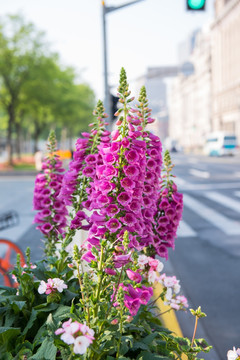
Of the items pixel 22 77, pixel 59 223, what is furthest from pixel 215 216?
pixel 22 77

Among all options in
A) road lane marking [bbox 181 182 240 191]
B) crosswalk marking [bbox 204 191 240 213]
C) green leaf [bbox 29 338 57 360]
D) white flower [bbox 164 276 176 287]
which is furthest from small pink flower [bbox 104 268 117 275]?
road lane marking [bbox 181 182 240 191]

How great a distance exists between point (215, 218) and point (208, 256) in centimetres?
406

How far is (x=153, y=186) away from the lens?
256cm

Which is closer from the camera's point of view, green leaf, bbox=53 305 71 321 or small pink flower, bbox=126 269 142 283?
small pink flower, bbox=126 269 142 283

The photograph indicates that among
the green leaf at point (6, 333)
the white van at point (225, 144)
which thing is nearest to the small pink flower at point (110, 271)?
the green leaf at point (6, 333)

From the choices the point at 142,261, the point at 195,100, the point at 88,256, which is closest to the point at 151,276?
the point at 142,261

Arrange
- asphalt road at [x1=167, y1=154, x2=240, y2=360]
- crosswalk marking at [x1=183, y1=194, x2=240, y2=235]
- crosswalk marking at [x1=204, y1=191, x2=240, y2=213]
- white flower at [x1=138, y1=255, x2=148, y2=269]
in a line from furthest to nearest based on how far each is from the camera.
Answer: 1. crosswalk marking at [x1=204, y1=191, x2=240, y2=213]
2. crosswalk marking at [x1=183, y1=194, x2=240, y2=235]
3. asphalt road at [x1=167, y1=154, x2=240, y2=360]
4. white flower at [x1=138, y1=255, x2=148, y2=269]

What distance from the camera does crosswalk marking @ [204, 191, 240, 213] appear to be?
13816 mm

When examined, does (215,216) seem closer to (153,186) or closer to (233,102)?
(153,186)

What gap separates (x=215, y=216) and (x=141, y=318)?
32.1 ft

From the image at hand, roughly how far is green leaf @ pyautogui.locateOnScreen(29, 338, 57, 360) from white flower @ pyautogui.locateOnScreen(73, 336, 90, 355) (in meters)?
0.42

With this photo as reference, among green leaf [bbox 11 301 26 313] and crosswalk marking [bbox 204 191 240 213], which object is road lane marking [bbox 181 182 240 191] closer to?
crosswalk marking [bbox 204 191 240 213]

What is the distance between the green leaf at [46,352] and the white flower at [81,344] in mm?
418

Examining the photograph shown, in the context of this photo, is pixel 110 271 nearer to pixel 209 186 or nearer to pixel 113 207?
pixel 113 207
